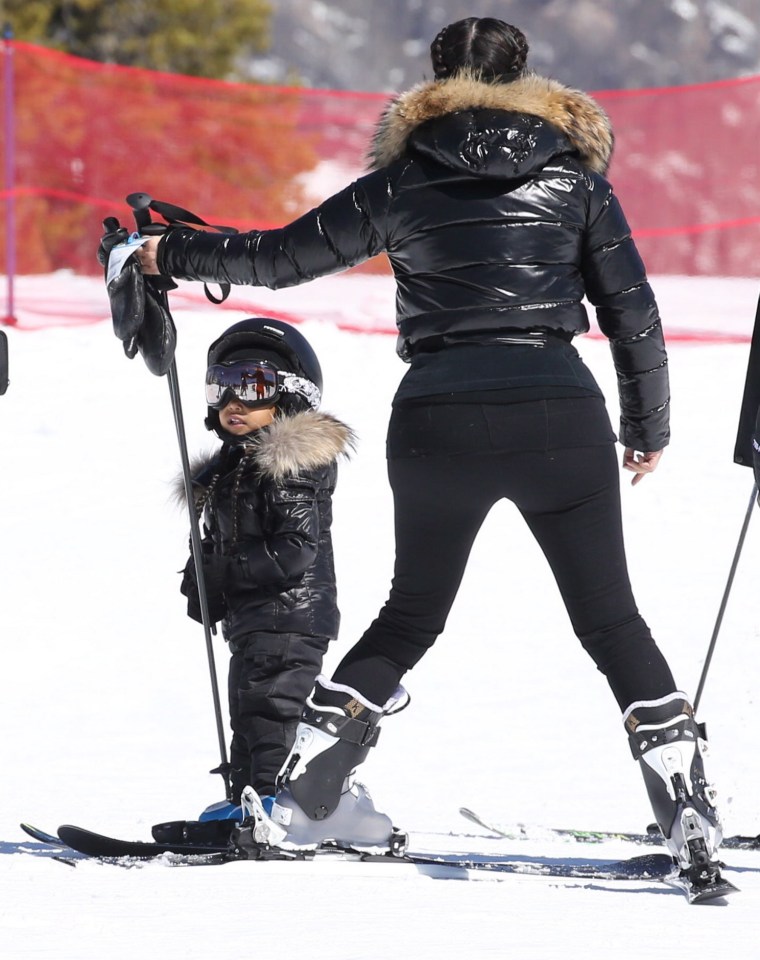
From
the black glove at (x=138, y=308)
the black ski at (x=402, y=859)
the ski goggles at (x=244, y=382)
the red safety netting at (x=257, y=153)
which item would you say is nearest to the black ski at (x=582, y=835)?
the black ski at (x=402, y=859)

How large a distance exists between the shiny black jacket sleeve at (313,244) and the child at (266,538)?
29.2 inches

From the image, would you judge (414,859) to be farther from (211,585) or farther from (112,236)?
(112,236)

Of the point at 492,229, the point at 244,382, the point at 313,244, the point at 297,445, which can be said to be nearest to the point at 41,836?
the point at 297,445

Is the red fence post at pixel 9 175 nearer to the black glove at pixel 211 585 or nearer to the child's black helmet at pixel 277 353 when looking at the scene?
the child's black helmet at pixel 277 353

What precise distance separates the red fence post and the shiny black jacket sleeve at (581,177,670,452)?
8.13 meters

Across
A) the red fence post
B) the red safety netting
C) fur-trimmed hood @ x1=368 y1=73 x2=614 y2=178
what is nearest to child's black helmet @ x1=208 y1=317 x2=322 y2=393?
fur-trimmed hood @ x1=368 y1=73 x2=614 y2=178

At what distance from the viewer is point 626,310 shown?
3.36 meters

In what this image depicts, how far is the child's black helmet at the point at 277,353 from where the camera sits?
4340 mm

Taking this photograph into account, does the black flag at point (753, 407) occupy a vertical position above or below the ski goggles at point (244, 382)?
below

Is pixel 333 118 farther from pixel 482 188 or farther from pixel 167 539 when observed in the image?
pixel 482 188

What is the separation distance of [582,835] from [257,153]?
964cm

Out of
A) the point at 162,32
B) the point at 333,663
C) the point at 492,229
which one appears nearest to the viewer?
the point at 492,229

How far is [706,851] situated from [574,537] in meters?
0.72

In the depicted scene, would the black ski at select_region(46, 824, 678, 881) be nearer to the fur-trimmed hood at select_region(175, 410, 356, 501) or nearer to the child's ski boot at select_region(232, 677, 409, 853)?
the child's ski boot at select_region(232, 677, 409, 853)
